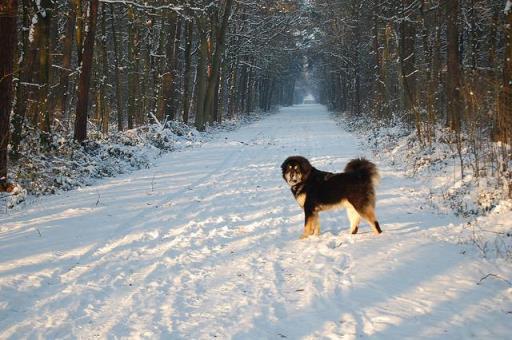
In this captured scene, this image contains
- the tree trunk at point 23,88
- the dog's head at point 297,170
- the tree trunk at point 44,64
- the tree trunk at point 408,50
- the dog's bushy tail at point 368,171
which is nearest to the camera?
the dog's bushy tail at point 368,171

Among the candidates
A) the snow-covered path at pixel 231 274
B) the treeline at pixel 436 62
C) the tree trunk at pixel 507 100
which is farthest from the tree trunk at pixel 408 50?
the snow-covered path at pixel 231 274

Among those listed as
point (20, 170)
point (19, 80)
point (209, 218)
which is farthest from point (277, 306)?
point (19, 80)

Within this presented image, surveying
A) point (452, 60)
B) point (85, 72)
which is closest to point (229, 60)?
point (85, 72)

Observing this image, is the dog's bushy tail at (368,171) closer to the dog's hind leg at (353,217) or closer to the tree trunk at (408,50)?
the dog's hind leg at (353,217)

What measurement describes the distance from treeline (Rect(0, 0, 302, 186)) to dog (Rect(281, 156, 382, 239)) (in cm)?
563

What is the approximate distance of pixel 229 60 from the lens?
33312 millimetres

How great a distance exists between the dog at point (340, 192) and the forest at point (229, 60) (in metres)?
3.15

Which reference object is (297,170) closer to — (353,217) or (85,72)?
(353,217)

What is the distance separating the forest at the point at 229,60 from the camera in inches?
361

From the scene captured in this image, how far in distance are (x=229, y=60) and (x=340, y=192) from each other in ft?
92.8

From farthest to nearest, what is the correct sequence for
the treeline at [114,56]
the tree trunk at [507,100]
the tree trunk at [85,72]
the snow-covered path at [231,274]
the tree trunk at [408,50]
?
the tree trunk at [408,50], the tree trunk at [85,72], the treeline at [114,56], the tree trunk at [507,100], the snow-covered path at [231,274]

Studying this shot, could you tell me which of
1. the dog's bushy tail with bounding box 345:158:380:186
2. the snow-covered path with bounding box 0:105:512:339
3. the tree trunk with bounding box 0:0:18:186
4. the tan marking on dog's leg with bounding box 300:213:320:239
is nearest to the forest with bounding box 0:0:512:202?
the tree trunk with bounding box 0:0:18:186

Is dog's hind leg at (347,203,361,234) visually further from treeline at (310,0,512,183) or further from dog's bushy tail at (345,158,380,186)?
treeline at (310,0,512,183)

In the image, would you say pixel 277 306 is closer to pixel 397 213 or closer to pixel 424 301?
pixel 424 301
